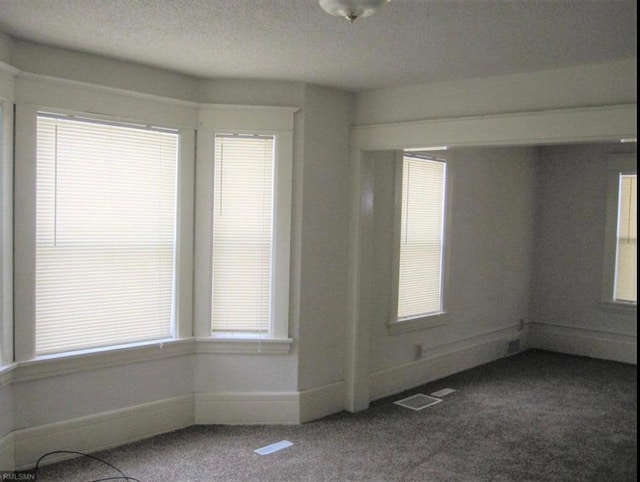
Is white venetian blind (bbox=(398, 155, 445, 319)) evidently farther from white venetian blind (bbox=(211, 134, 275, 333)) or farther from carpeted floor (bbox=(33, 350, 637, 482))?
white venetian blind (bbox=(211, 134, 275, 333))

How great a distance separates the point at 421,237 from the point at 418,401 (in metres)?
1.49

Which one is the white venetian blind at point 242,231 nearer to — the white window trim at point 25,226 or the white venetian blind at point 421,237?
the white window trim at point 25,226

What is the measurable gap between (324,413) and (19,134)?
116 inches

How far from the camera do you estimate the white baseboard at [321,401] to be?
459cm

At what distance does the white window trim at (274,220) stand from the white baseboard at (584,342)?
4.05 metres

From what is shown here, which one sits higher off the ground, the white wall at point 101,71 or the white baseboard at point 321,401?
the white wall at point 101,71

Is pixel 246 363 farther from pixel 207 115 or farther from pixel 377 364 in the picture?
pixel 207 115

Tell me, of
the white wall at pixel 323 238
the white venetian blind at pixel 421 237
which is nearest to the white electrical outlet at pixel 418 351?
the white venetian blind at pixel 421 237

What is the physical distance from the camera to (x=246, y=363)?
14.9ft

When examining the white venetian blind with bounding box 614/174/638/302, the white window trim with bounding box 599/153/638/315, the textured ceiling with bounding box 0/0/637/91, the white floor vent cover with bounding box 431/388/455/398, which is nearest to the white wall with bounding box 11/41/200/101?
the textured ceiling with bounding box 0/0/637/91

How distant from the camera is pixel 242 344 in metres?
4.50

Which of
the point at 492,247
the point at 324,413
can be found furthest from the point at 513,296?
the point at 324,413

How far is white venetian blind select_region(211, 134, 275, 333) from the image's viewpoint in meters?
4.44

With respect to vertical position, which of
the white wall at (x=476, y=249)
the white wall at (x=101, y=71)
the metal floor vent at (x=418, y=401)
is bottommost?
the metal floor vent at (x=418, y=401)
